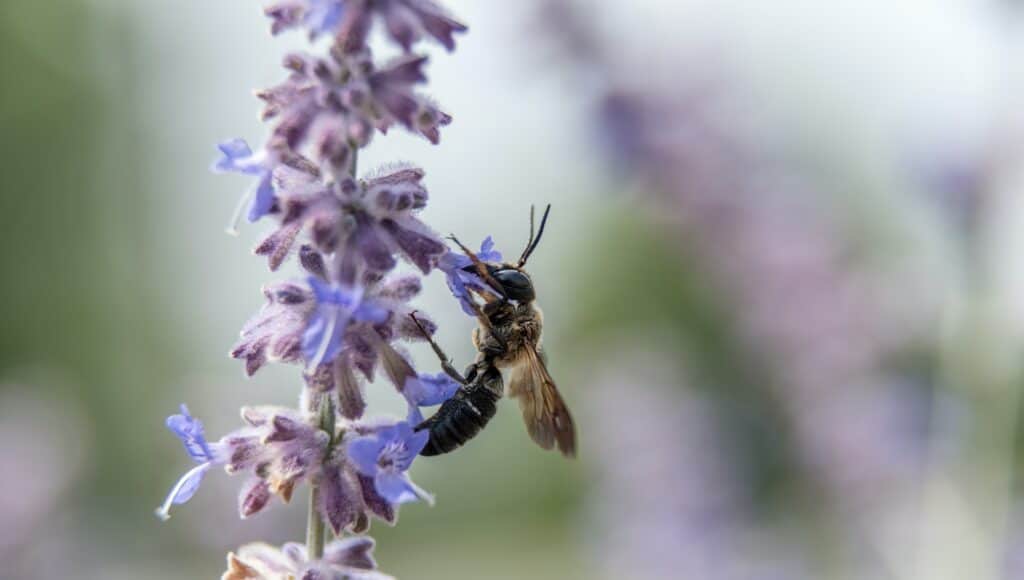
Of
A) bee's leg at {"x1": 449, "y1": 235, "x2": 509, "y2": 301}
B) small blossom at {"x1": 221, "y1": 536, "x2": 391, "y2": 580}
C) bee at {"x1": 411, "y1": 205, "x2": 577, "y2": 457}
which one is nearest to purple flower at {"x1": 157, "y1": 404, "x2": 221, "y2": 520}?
small blossom at {"x1": 221, "y1": 536, "x2": 391, "y2": 580}

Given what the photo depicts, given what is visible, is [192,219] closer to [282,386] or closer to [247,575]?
[282,386]

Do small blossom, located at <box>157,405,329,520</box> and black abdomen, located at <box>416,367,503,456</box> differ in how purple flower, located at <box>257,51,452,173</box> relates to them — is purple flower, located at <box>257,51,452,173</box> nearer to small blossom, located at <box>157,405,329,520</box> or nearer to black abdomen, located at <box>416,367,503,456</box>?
small blossom, located at <box>157,405,329,520</box>

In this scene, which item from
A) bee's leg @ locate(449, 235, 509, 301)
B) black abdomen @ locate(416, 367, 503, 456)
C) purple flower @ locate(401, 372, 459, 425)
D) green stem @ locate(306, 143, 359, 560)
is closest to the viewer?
green stem @ locate(306, 143, 359, 560)

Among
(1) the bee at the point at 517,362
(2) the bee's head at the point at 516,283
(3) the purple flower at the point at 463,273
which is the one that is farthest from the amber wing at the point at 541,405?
(3) the purple flower at the point at 463,273

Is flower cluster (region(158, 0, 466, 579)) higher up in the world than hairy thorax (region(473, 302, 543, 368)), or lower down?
lower down

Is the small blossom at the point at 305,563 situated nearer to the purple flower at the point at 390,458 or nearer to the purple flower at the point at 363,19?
the purple flower at the point at 390,458

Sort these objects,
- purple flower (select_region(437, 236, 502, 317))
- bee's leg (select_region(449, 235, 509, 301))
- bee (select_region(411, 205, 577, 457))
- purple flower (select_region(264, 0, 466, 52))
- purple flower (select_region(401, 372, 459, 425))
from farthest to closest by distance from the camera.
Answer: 1. bee (select_region(411, 205, 577, 457))
2. bee's leg (select_region(449, 235, 509, 301))
3. purple flower (select_region(437, 236, 502, 317))
4. purple flower (select_region(401, 372, 459, 425))
5. purple flower (select_region(264, 0, 466, 52))

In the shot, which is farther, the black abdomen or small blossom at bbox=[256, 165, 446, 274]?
the black abdomen

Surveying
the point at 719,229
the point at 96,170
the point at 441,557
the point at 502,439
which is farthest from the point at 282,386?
the point at 96,170
